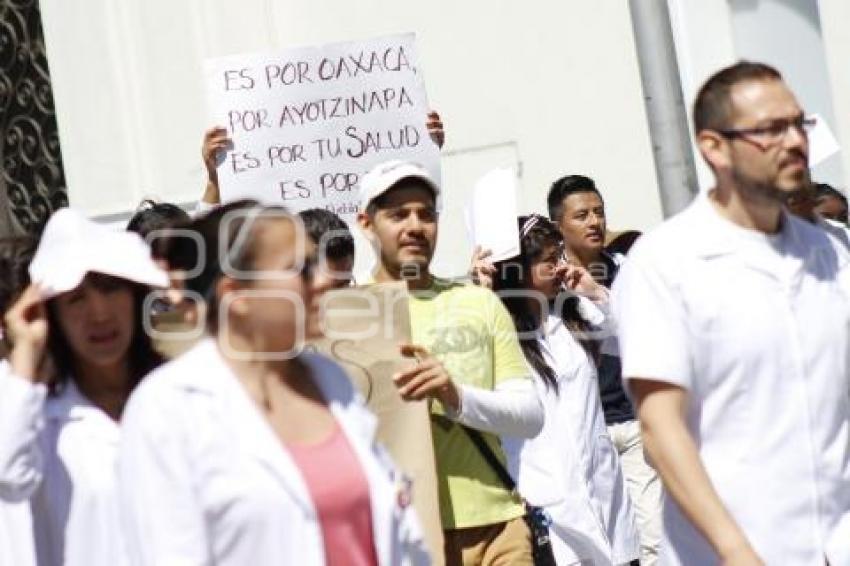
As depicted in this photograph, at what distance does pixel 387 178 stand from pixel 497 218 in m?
1.24

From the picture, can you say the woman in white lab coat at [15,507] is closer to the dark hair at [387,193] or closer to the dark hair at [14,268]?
the dark hair at [14,268]

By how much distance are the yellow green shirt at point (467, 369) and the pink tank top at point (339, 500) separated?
177cm

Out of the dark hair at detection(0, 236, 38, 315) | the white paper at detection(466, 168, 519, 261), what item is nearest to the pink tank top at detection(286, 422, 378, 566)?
the dark hair at detection(0, 236, 38, 315)

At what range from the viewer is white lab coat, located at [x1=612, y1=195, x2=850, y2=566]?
6.43 m

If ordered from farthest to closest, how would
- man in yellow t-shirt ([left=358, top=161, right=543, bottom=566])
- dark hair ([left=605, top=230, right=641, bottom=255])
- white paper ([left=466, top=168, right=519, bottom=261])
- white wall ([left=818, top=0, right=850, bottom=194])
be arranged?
white wall ([left=818, top=0, right=850, bottom=194]) < dark hair ([left=605, top=230, right=641, bottom=255]) < white paper ([left=466, top=168, right=519, bottom=261]) < man in yellow t-shirt ([left=358, top=161, right=543, bottom=566])

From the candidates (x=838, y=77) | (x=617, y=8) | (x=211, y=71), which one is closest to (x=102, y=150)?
(x=617, y=8)

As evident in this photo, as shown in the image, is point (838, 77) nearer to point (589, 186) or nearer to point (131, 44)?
point (589, 186)

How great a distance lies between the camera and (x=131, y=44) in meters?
14.1

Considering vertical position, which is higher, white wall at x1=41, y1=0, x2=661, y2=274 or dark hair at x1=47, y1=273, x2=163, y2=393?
white wall at x1=41, y1=0, x2=661, y2=274

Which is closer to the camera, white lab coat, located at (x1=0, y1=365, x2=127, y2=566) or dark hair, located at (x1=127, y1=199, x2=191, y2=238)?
white lab coat, located at (x1=0, y1=365, x2=127, y2=566)

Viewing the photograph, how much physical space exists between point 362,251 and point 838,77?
2.36m

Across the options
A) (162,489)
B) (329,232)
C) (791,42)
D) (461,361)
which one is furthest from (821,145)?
(162,489)

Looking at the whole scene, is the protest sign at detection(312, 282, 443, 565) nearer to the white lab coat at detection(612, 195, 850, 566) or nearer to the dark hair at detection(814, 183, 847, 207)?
the white lab coat at detection(612, 195, 850, 566)

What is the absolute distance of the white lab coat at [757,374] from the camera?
6.43 m
